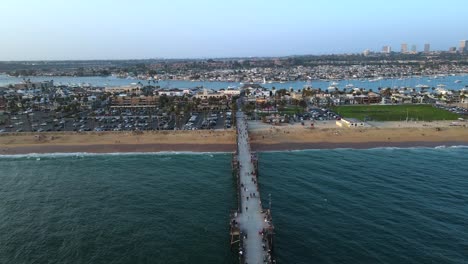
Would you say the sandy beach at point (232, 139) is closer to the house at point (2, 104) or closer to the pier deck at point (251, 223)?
the pier deck at point (251, 223)

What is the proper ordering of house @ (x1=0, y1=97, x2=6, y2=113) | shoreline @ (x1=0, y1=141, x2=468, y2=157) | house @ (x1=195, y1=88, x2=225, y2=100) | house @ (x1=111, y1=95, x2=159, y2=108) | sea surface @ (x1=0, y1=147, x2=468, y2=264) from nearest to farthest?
sea surface @ (x1=0, y1=147, x2=468, y2=264), shoreline @ (x1=0, y1=141, x2=468, y2=157), house @ (x1=0, y1=97, x2=6, y2=113), house @ (x1=111, y1=95, x2=159, y2=108), house @ (x1=195, y1=88, x2=225, y2=100)

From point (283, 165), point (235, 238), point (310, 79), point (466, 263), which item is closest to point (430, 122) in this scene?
point (283, 165)

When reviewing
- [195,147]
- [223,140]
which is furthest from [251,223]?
[223,140]

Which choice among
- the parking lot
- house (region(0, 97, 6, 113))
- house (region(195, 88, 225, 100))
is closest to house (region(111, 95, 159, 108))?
the parking lot

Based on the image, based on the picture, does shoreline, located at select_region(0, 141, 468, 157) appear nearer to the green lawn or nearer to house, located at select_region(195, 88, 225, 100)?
the green lawn

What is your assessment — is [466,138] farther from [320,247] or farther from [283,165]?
[320,247]
